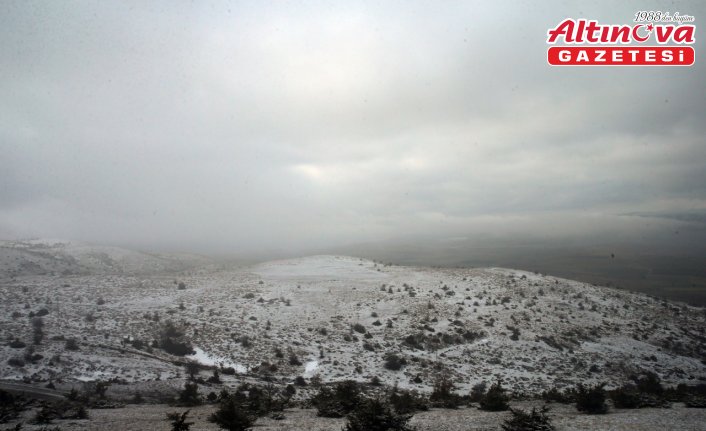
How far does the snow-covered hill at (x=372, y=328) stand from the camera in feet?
65.8

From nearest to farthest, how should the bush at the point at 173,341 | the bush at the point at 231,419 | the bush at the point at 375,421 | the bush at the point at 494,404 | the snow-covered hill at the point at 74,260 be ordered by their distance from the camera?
the bush at the point at 375,421, the bush at the point at 231,419, the bush at the point at 494,404, the bush at the point at 173,341, the snow-covered hill at the point at 74,260

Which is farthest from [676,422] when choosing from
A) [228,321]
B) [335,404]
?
[228,321]

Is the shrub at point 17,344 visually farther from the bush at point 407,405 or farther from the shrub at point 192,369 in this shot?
the bush at point 407,405

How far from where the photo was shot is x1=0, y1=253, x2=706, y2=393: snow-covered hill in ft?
65.8

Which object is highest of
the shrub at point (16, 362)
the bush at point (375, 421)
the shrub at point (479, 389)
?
the bush at point (375, 421)

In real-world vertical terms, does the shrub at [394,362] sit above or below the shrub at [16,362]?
below

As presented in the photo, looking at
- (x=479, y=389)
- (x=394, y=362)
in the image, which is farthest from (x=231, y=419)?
(x=479, y=389)

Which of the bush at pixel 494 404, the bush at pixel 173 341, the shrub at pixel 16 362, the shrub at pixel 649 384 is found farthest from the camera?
the bush at pixel 173 341

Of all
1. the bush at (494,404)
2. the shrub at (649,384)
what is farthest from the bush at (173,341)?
the shrub at (649,384)

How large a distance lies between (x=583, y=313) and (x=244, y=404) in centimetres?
3283

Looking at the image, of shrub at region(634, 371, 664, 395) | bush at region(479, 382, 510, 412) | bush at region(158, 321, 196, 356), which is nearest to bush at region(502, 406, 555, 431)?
bush at region(479, 382, 510, 412)

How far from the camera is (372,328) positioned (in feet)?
89.8

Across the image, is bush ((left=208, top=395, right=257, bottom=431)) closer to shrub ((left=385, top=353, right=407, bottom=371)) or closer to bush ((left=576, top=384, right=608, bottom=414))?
shrub ((left=385, top=353, right=407, bottom=371))

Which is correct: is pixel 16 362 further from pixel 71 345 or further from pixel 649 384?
pixel 649 384
